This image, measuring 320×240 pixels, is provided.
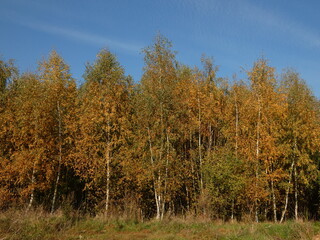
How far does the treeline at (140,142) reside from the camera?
52.1 ft

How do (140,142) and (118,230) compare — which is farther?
(140,142)

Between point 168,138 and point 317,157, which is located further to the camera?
point 317,157

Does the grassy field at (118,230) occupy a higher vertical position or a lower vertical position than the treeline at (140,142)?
lower

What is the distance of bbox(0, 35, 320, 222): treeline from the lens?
52.1ft

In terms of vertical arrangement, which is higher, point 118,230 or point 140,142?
point 140,142

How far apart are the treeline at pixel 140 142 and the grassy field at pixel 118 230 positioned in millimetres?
2843

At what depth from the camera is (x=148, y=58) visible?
737 inches

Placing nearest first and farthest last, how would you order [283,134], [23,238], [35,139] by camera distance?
1. [23,238]
2. [35,139]
3. [283,134]

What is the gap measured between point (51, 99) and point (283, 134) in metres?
16.6

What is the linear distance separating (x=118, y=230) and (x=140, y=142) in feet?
21.9

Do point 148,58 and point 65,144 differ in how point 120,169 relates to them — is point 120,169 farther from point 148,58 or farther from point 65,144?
point 148,58

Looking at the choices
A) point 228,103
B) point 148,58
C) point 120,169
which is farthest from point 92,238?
point 228,103

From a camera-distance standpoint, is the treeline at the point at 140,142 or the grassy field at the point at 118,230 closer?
the grassy field at the point at 118,230

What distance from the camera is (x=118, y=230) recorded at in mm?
11273
